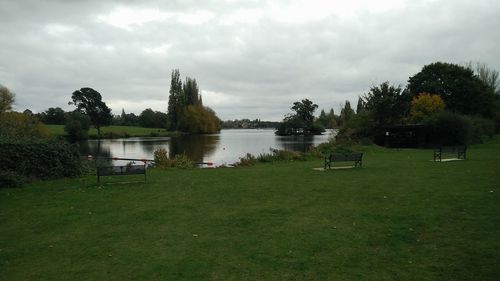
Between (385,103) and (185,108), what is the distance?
54.1 meters

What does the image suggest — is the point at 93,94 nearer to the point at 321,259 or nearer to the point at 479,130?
the point at 479,130

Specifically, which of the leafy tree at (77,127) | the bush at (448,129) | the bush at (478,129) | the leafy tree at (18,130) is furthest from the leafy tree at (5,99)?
the bush at (478,129)

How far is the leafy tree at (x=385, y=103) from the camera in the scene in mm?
41875

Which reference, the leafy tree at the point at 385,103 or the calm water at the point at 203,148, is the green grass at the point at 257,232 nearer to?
the calm water at the point at 203,148

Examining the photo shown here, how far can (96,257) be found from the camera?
20.6 ft

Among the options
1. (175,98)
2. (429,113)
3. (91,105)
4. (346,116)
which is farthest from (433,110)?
(91,105)

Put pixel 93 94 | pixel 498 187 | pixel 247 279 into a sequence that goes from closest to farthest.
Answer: pixel 247 279
pixel 498 187
pixel 93 94

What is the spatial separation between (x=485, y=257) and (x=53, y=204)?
10.2 m

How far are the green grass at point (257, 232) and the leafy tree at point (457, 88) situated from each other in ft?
157

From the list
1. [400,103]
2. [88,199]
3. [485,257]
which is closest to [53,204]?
[88,199]

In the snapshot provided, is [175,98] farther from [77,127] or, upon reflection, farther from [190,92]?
[77,127]

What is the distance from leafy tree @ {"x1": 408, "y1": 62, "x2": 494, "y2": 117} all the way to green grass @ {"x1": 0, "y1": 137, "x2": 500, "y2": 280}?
47776mm

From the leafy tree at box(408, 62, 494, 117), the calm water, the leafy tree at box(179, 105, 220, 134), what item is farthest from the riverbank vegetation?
the leafy tree at box(179, 105, 220, 134)

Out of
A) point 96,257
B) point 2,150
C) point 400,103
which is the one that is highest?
point 400,103
